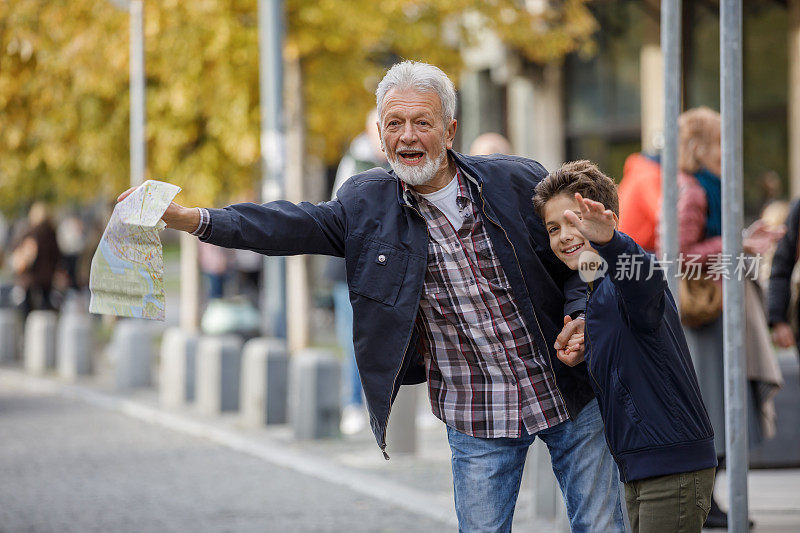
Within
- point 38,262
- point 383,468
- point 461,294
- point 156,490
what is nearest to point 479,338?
point 461,294

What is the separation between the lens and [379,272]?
12.5 feet

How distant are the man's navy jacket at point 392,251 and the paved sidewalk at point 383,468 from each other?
9.23 feet

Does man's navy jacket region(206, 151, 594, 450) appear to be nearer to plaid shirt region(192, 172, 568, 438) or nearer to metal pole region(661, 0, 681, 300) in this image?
plaid shirt region(192, 172, 568, 438)

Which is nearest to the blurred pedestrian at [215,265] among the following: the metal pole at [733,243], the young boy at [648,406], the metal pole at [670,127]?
the metal pole at [670,127]

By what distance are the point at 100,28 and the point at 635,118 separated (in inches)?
310

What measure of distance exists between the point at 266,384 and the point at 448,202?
639cm

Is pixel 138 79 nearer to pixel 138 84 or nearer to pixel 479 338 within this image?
pixel 138 84

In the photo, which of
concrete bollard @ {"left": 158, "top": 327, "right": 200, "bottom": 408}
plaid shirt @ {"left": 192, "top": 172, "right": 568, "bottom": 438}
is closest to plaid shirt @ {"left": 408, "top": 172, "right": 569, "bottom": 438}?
plaid shirt @ {"left": 192, "top": 172, "right": 568, "bottom": 438}

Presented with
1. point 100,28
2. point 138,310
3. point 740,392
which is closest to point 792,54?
point 100,28

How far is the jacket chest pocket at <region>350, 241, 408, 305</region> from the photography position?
3789 mm

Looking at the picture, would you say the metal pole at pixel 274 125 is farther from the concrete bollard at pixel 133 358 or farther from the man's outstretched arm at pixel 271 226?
the man's outstretched arm at pixel 271 226

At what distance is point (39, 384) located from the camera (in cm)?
1362

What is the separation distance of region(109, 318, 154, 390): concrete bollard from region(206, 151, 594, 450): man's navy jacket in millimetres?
9335

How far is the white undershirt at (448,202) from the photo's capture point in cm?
389
